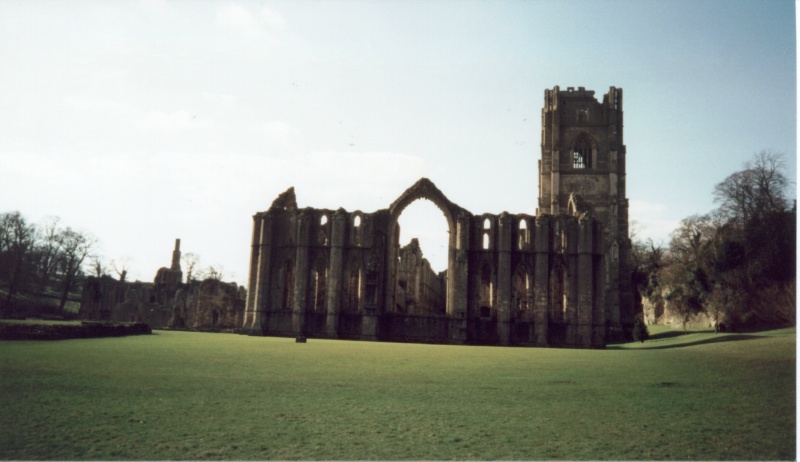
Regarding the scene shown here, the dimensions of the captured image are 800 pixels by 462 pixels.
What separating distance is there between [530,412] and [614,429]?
133cm

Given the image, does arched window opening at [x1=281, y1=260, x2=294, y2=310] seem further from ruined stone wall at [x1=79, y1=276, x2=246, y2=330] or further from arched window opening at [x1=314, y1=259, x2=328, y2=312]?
ruined stone wall at [x1=79, y1=276, x2=246, y2=330]

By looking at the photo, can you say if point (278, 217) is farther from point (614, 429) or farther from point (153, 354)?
point (614, 429)

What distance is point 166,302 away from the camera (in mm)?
Result: 57156

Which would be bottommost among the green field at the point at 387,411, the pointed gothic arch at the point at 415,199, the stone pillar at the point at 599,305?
the green field at the point at 387,411

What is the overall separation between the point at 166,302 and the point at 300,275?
27.2 metres

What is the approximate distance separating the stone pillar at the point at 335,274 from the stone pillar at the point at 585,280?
1270 centimetres

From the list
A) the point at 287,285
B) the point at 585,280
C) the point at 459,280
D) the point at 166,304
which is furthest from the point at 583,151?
the point at 166,304

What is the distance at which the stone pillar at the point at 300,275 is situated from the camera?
3466cm

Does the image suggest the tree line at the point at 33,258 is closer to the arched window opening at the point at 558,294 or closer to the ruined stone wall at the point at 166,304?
the ruined stone wall at the point at 166,304

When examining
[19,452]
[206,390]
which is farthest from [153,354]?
[19,452]

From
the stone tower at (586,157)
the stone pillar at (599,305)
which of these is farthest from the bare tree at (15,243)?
the stone tower at (586,157)

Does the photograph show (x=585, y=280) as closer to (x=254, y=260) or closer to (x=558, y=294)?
(x=558, y=294)

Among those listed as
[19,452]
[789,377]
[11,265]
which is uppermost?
[11,265]

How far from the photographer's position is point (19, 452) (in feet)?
23.6
